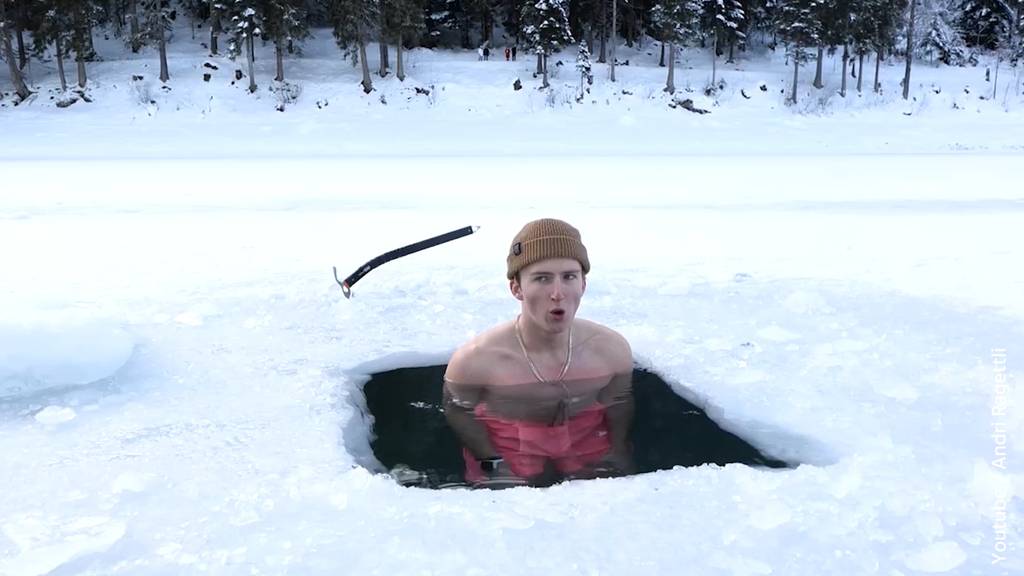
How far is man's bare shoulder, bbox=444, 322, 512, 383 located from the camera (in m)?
3.26

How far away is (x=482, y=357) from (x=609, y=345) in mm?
535

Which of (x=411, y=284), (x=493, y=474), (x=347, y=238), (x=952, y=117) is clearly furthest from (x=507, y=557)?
(x=952, y=117)

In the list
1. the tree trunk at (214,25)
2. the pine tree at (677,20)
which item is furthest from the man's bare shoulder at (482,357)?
the tree trunk at (214,25)

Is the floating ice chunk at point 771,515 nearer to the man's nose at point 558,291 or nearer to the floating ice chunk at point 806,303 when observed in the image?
the man's nose at point 558,291

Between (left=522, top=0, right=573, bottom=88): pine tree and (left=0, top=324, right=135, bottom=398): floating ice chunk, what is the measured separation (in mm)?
28990

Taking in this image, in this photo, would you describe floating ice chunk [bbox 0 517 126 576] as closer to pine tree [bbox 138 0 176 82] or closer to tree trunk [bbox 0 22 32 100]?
pine tree [bbox 138 0 176 82]

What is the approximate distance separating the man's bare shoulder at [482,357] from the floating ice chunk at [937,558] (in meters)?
1.68

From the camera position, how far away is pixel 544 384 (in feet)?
10.8

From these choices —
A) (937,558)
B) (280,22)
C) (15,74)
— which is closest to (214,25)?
(280,22)

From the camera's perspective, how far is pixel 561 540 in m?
1.99

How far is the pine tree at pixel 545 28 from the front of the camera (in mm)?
31825

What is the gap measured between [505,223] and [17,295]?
13.2 ft

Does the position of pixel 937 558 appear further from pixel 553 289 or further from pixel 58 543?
pixel 58 543

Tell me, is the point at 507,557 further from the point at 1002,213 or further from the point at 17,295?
the point at 1002,213
